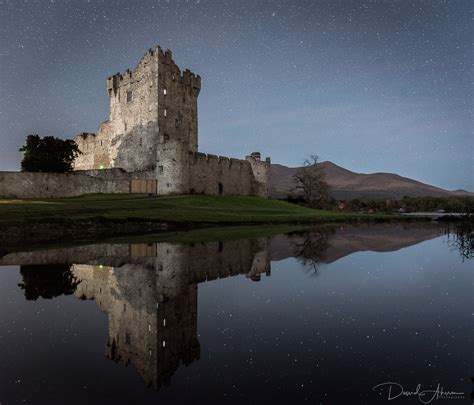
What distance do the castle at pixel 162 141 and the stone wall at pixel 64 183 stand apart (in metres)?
1.85

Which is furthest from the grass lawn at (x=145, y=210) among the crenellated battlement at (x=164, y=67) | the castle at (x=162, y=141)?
the crenellated battlement at (x=164, y=67)

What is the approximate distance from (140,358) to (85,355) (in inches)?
32.6

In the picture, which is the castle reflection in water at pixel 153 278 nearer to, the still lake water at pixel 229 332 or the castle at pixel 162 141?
the still lake water at pixel 229 332

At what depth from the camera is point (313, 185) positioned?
68.8 m

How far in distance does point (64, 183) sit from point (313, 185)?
39.3 meters

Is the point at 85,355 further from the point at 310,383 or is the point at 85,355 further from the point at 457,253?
the point at 457,253

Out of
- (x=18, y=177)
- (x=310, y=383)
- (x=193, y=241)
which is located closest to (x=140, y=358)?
(x=310, y=383)

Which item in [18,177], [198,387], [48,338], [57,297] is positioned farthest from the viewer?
[18,177]

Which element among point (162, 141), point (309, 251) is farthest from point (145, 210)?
point (162, 141)

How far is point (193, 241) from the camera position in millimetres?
20797

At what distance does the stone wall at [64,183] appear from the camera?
4300cm
